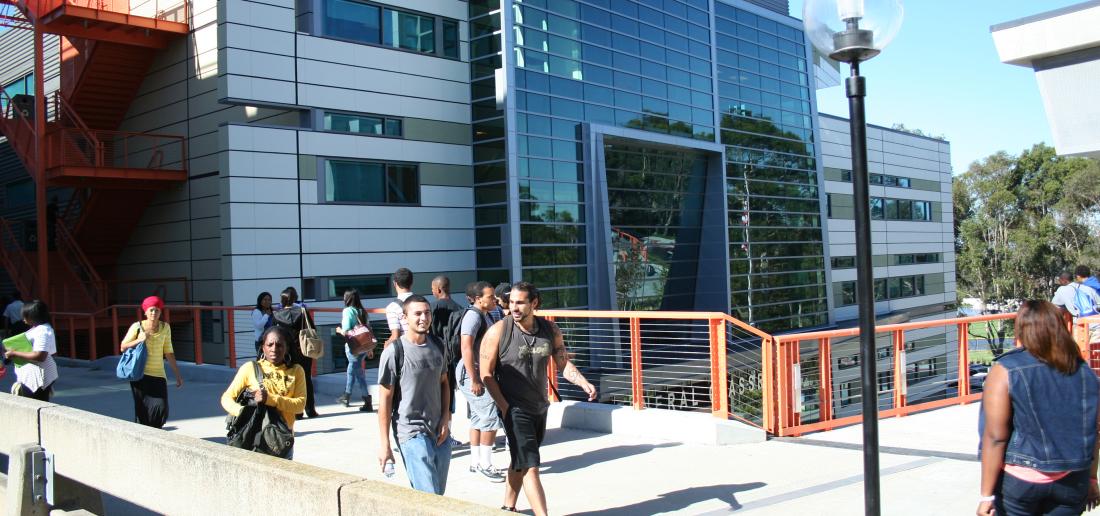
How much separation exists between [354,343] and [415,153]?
12605 millimetres

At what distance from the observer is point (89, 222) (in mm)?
23812

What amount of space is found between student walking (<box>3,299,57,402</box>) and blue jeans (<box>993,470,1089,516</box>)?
825 cm

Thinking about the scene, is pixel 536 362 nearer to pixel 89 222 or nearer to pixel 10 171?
pixel 89 222

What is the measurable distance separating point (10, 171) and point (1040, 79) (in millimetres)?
33020

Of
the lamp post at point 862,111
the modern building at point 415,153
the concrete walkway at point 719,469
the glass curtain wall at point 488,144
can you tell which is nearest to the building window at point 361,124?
the modern building at point 415,153

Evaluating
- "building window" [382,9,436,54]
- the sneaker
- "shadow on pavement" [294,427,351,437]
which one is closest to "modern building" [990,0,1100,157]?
the sneaker

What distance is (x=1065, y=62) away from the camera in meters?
6.01

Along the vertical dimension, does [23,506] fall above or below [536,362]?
below

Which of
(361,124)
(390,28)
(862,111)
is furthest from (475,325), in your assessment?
(390,28)

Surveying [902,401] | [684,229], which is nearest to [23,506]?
[902,401]

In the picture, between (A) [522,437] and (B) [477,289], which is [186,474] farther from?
(B) [477,289]

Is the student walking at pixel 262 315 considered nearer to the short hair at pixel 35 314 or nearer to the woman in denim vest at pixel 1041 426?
the short hair at pixel 35 314

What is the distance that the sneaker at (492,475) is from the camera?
791 cm

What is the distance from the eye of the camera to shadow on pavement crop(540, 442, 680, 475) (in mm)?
8398
